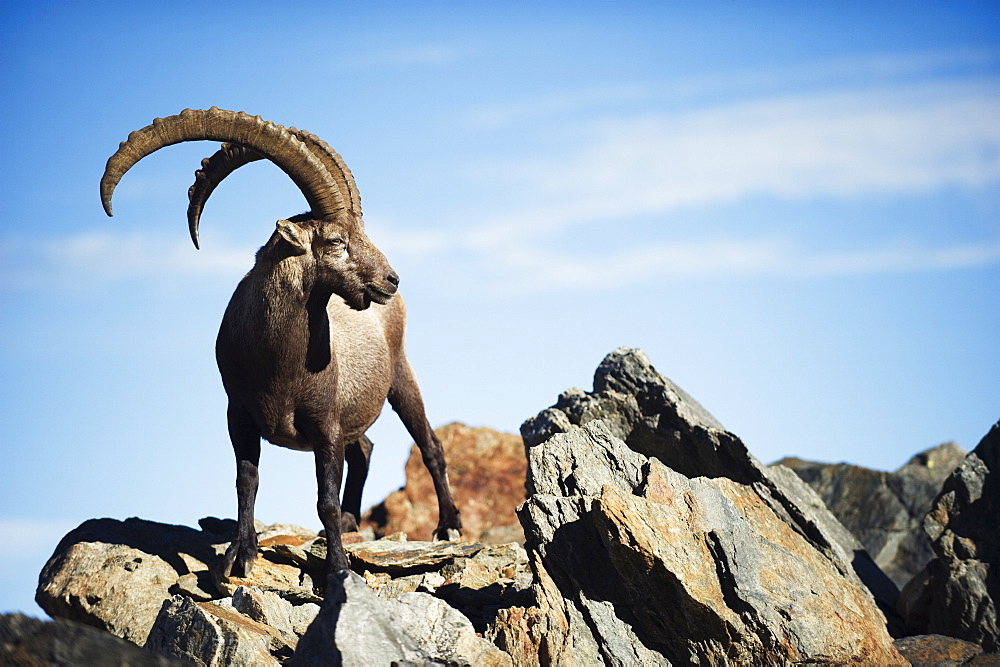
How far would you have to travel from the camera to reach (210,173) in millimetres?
10898

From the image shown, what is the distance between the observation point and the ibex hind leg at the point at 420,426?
504 inches

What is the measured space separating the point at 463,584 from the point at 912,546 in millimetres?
10176

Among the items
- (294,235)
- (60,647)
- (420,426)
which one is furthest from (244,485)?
(60,647)

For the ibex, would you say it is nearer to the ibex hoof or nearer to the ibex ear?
the ibex ear

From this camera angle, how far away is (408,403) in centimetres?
1291

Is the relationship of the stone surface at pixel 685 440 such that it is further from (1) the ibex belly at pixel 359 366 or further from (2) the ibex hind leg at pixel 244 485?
(2) the ibex hind leg at pixel 244 485

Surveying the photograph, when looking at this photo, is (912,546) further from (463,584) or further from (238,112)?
(238,112)

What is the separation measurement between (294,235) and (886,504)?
13095mm

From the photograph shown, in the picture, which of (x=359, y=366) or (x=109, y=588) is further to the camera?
(x=359, y=366)

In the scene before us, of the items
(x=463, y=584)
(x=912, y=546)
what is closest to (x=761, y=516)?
(x=463, y=584)

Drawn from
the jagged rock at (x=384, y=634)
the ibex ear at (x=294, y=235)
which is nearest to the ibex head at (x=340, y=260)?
the ibex ear at (x=294, y=235)

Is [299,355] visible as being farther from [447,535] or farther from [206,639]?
[447,535]

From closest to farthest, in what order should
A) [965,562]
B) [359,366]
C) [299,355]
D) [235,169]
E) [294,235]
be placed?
[294,235]
[299,355]
[965,562]
[235,169]
[359,366]

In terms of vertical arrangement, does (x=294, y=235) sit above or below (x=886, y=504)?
above
